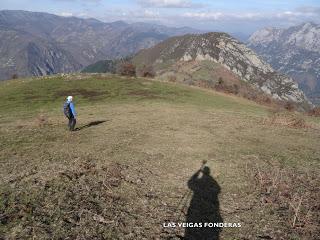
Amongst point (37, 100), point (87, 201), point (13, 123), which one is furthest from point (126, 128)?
point (37, 100)

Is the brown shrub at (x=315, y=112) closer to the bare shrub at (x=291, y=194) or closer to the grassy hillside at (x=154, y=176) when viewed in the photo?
the grassy hillside at (x=154, y=176)

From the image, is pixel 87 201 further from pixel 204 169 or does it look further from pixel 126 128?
pixel 126 128

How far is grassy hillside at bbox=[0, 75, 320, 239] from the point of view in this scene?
15102 millimetres

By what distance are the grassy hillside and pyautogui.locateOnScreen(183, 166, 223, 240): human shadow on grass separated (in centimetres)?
5

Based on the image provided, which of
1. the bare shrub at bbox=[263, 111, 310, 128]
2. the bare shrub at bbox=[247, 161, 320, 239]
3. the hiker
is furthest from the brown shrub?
the hiker

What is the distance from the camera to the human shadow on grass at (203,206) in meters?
14.9

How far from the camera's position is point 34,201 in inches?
634

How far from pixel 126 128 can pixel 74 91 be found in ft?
98.6

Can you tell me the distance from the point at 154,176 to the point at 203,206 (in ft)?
13.5

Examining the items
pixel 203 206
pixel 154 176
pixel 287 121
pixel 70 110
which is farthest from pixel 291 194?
pixel 287 121

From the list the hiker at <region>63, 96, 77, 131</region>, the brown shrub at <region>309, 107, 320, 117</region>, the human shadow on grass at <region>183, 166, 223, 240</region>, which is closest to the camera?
the human shadow on grass at <region>183, 166, 223, 240</region>

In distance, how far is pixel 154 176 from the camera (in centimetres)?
2084

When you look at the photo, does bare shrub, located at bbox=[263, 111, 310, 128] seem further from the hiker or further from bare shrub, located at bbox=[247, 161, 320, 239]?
the hiker

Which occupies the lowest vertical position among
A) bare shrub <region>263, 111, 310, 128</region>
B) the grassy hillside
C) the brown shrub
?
the brown shrub
